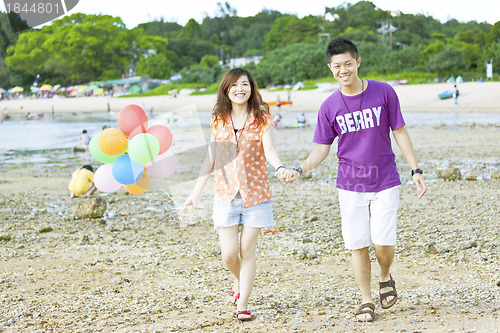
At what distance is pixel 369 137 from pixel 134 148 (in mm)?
2222

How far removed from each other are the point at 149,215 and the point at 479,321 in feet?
18.2

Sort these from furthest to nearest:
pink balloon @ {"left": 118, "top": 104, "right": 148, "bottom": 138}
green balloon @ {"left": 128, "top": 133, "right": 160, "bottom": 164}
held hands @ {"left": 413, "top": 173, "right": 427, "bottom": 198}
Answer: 1. pink balloon @ {"left": 118, "top": 104, "right": 148, "bottom": 138}
2. green balloon @ {"left": 128, "top": 133, "right": 160, "bottom": 164}
3. held hands @ {"left": 413, "top": 173, "right": 427, "bottom": 198}

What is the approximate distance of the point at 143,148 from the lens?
5.02 m

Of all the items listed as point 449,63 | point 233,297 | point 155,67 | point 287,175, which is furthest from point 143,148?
point 155,67

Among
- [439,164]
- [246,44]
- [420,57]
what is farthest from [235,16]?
[439,164]

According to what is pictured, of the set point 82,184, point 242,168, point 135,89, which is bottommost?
point 82,184

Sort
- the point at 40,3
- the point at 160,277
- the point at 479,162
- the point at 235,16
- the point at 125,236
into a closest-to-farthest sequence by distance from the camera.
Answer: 1. the point at 160,277
2. the point at 40,3
3. the point at 125,236
4. the point at 479,162
5. the point at 235,16

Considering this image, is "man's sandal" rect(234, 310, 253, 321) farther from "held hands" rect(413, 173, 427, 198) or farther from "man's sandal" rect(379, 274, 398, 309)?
"held hands" rect(413, 173, 427, 198)

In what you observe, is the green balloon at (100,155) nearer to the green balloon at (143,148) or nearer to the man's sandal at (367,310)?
the green balloon at (143,148)

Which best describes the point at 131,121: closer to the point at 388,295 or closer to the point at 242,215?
the point at 242,215

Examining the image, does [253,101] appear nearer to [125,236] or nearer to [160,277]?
[160,277]

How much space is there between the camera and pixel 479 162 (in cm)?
1191

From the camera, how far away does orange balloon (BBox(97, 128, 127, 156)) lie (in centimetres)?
509

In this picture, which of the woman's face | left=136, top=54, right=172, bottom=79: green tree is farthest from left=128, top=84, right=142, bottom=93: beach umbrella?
the woman's face
